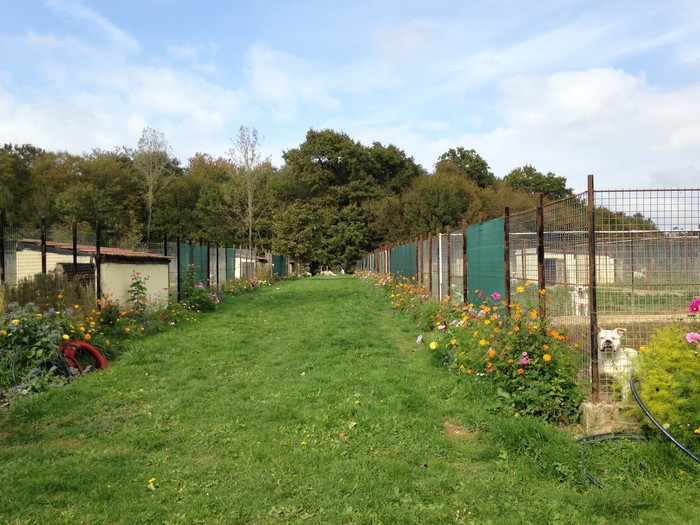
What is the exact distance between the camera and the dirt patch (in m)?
4.28

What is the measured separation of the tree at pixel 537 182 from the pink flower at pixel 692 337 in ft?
204

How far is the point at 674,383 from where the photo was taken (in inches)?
133

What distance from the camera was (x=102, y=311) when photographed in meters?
8.91

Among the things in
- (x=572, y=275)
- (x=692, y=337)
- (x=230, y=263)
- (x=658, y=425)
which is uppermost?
(x=230, y=263)

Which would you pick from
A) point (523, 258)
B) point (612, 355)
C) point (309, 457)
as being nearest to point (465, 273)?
point (523, 258)

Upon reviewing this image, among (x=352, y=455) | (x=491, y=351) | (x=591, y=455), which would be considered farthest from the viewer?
(x=491, y=351)

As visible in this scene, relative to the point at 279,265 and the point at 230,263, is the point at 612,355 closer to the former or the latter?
the point at 230,263

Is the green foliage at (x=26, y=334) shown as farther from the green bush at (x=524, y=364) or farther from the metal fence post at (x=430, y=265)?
the metal fence post at (x=430, y=265)

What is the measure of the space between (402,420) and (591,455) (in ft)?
5.08

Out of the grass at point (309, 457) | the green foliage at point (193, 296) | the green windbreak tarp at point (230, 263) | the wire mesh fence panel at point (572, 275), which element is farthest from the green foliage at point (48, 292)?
the green windbreak tarp at point (230, 263)

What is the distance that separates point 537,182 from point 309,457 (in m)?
64.9

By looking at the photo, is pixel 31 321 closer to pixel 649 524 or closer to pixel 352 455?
pixel 352 455

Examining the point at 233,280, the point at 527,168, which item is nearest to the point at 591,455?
the point at 233,280

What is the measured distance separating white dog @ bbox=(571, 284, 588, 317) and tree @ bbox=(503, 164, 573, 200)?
6103cm
